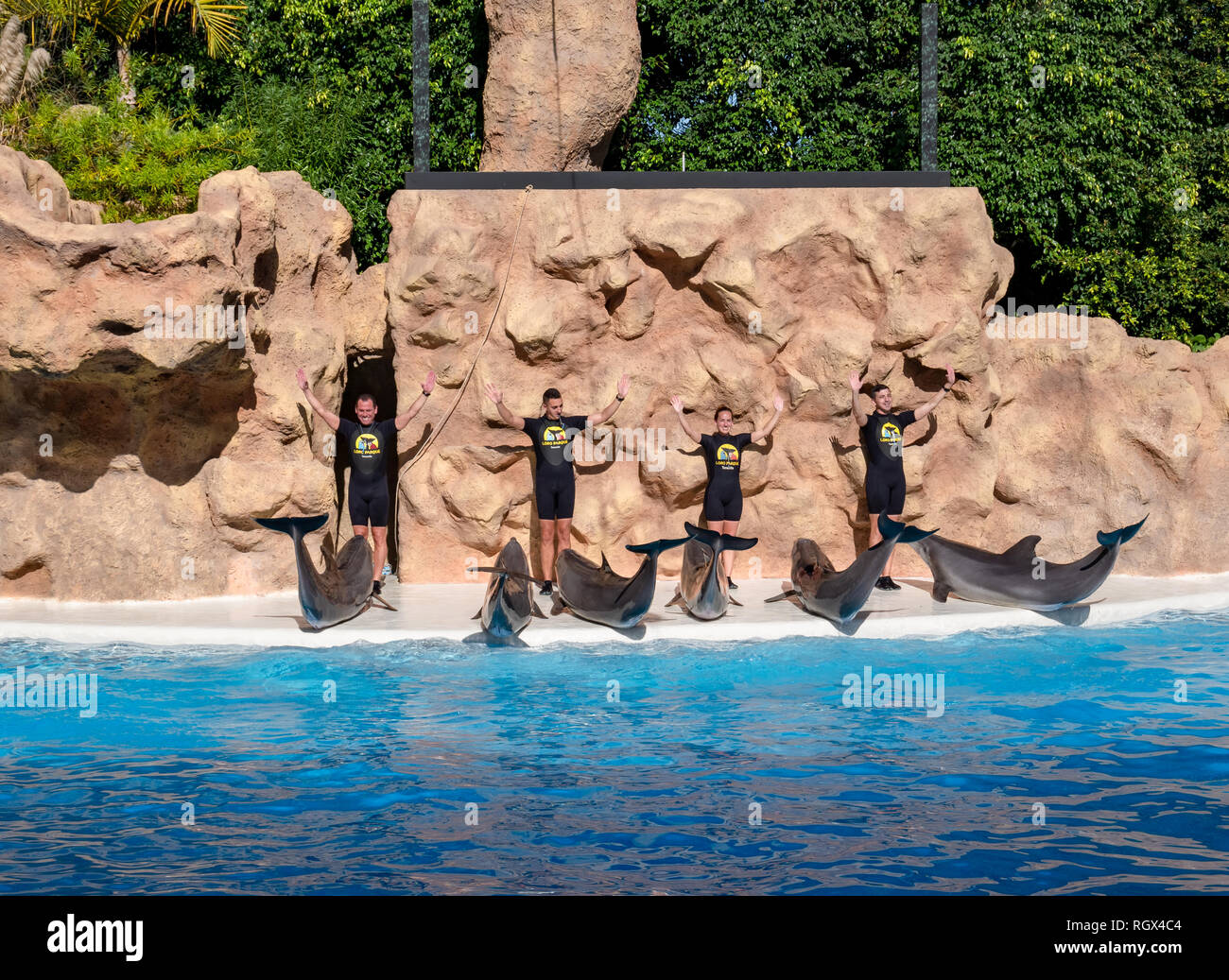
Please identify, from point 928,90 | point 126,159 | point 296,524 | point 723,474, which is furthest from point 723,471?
point 126,159

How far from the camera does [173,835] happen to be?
246 inches

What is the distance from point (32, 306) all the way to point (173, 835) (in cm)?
570

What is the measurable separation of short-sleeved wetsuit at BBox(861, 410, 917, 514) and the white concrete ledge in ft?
2.93

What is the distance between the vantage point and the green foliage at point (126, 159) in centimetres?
1532

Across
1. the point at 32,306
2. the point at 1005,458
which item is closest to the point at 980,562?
the point at 1005,458

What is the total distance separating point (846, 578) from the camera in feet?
33.2

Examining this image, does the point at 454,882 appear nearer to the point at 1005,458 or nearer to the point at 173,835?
the point at 173,835

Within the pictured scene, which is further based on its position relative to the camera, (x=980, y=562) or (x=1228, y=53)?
(x=1228, y=53)

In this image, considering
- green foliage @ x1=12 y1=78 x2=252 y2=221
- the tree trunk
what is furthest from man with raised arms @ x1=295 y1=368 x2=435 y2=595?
the tree trunk

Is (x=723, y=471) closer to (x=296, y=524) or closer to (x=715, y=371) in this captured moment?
(x=715, y=371)

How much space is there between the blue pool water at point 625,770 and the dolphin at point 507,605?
A: 0.82ft

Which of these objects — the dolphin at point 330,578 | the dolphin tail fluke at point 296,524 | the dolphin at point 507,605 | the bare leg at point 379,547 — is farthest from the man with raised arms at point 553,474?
the dolphin tail fluke at point 296,524

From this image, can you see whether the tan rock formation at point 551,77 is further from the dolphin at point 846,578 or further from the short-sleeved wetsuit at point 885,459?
the dolphin at point 846,578
